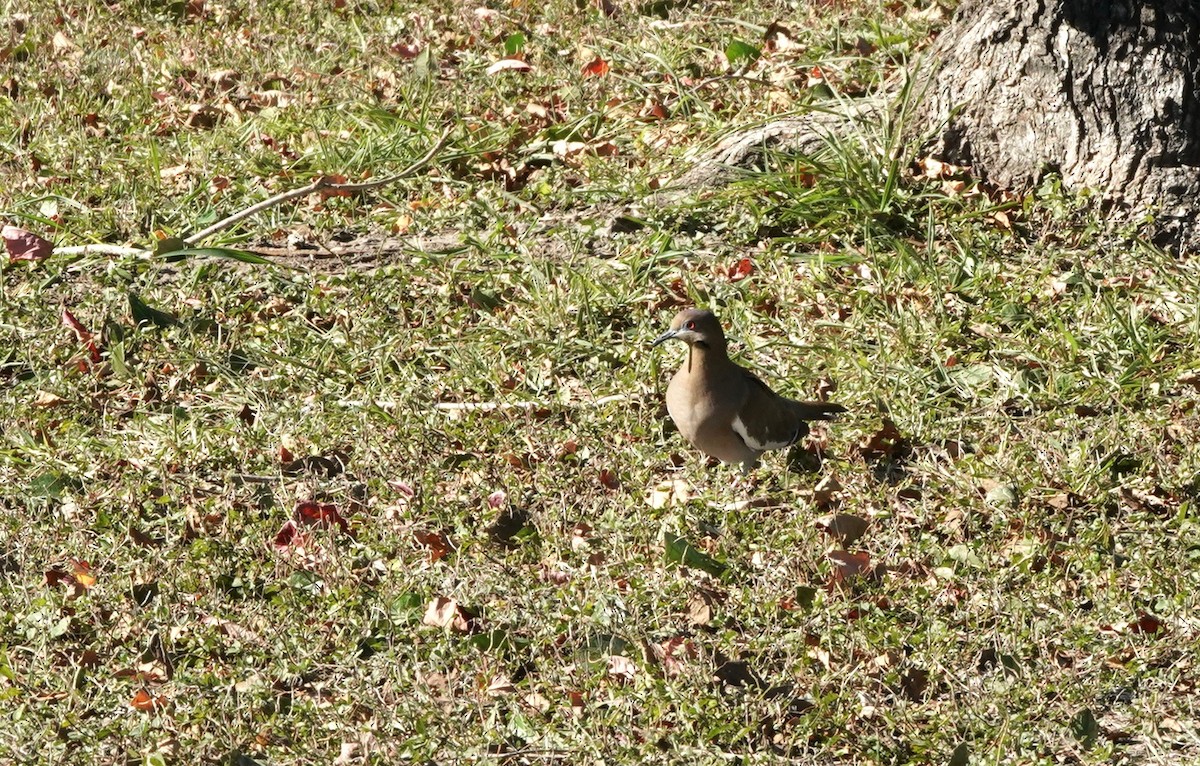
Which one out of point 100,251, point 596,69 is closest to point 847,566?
point 100,251

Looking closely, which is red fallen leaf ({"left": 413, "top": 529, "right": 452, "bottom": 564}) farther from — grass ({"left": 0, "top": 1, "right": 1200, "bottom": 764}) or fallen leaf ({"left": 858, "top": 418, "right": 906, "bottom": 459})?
fallen leaf ({"left": 858, "top": 418, "right": 906, "bottom": 459})

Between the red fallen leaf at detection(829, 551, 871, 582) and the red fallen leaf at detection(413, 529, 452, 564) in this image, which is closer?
the red fallen leaf at detection(829, 551, 871, 582)

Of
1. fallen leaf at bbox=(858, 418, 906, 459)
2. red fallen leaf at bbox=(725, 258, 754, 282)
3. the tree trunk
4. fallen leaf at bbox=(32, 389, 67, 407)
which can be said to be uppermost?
the tree trunk

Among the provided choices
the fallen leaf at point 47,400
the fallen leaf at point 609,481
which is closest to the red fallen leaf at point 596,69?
the fallen leaf at point 609,481

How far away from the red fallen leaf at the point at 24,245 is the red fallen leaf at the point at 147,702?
300 centimetres

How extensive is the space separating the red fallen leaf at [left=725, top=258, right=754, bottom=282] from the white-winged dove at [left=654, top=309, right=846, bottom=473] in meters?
1.12

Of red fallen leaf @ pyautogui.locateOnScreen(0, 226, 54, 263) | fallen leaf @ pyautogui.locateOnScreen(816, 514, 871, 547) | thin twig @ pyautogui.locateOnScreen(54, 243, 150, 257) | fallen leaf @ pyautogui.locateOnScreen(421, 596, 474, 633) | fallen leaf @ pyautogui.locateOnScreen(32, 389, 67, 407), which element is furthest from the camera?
thin twig @ pyautogui.locateOnScreen(54, 243, 150, 257)

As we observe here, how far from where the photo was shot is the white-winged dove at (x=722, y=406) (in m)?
5.25

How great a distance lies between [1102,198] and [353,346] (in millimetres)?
3351

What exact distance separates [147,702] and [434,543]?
1.13m

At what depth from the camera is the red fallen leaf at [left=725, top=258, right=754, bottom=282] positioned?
6.54m

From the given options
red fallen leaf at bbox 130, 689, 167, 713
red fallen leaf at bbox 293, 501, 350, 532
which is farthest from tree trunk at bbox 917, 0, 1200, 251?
red fallen leaf at bbox 130, 689, 167, 713

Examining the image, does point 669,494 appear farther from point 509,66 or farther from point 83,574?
point 509,66

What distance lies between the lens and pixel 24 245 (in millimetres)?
6676
